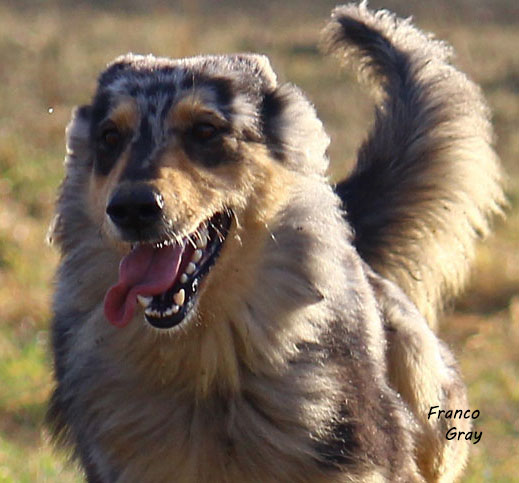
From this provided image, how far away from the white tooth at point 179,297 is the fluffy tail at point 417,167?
1.70 m

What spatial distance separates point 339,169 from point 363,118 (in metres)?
3.57

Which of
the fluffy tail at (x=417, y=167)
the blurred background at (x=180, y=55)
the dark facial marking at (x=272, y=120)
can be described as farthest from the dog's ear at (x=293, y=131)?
the blurred background at (x=180, y=55)

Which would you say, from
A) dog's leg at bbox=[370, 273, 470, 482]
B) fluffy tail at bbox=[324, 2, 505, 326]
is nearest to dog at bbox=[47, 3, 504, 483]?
dog's leg at bbox=[370, 273, 470, 482]

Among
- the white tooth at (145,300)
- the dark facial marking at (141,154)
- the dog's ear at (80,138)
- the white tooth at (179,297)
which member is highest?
the dog's ear at (80,138)

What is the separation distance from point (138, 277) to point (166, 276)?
0.45 ft

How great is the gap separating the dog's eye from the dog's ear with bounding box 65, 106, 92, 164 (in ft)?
1.91

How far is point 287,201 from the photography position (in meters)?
4.71

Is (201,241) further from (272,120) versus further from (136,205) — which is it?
(272,120)

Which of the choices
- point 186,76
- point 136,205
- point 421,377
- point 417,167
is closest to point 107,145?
point 186,76

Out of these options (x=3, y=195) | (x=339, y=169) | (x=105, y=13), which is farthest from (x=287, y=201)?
(x=105, y=13)

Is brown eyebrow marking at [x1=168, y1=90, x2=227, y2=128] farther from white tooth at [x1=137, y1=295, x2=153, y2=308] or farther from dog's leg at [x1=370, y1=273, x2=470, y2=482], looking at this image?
dog's leg at [x1=370, y1=273, x2=470, y2=482]

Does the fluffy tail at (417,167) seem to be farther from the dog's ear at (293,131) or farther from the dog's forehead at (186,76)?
the dog's forehead at (186,76)

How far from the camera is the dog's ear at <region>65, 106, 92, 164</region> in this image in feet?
16.2

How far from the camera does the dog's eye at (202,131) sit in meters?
4.55
